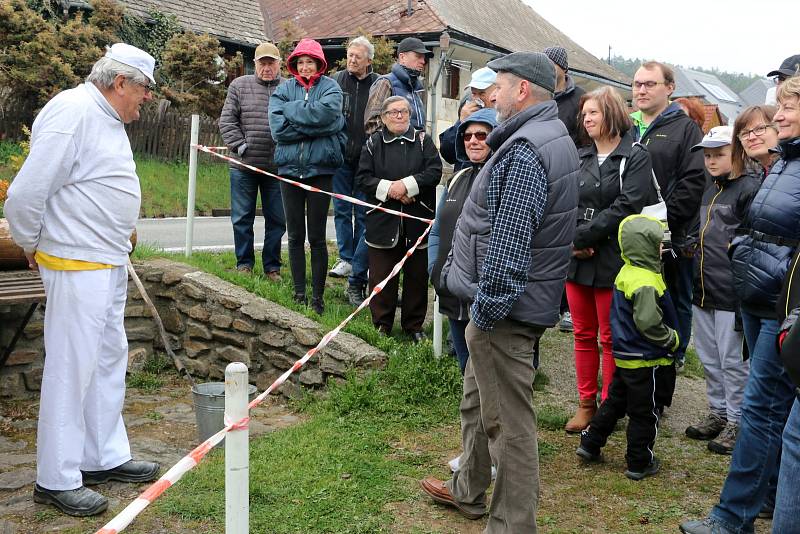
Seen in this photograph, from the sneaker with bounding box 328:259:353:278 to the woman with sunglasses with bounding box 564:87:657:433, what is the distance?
3.23 m

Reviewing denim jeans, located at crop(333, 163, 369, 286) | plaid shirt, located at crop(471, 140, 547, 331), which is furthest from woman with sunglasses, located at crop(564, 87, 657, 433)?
denim jeans, located at crop(333, 163, 369, 286)

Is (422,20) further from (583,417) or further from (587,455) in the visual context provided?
(587,455)

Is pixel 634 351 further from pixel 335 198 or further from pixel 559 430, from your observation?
pixel 335 198

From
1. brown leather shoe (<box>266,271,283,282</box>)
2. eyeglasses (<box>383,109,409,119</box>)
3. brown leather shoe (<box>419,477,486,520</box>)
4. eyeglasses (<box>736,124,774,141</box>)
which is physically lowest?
brown leather shoe (<box>419,477,486,520</box>)

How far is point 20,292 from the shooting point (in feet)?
18.4

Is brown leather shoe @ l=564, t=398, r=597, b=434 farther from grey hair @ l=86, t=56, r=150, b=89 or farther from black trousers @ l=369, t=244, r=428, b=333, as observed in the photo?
grey hair @ l=86, t=56, r=150, b=89

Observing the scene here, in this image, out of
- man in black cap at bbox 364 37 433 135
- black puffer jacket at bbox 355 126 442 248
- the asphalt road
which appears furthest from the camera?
the asphalt road

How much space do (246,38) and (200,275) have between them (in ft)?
62.1

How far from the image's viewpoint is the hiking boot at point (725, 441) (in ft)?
17.1

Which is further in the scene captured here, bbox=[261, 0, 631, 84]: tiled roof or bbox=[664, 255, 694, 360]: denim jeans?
bbox=[261, 0, 631, 84]: tiled roof

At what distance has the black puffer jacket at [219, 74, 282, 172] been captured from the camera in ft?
24.7

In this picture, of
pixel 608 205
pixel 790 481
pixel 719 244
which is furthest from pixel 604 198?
pixel 790 481

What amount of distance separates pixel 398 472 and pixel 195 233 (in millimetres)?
7869

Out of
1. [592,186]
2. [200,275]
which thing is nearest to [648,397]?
[592,186]
